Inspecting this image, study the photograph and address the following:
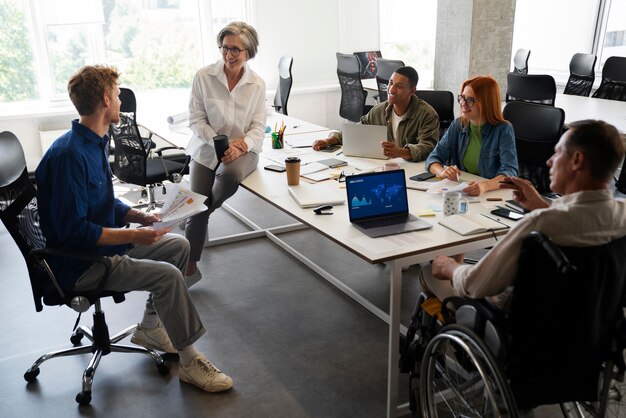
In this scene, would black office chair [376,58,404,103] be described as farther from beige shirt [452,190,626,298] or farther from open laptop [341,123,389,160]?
beige shirt [452,190,626,298]

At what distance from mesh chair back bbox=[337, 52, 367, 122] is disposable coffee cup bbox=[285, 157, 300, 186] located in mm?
3470

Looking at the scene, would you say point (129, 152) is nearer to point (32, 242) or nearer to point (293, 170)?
point (293, 170)

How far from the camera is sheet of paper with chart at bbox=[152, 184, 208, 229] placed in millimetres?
2723

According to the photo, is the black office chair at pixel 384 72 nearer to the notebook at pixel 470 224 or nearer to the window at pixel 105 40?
the window at pixel 105 40

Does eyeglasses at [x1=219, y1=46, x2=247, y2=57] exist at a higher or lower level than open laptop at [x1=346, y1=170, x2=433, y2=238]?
higher

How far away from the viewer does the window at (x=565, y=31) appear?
26.0 ft

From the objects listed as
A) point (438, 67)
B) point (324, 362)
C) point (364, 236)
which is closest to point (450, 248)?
point (364, 236)

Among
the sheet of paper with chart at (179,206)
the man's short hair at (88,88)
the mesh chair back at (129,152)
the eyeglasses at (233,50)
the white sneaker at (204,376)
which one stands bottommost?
the white sneaker at (204,376)

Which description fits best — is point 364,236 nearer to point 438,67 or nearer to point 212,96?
point 212,96

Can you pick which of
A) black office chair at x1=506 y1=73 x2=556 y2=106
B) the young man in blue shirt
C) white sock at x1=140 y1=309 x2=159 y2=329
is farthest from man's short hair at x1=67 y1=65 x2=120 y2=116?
black office chair at x1=506 y1=73 x2=556 y2=106

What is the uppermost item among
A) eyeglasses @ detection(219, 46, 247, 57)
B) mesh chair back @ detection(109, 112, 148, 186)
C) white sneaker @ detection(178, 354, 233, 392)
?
eyeglasses @ detection(219, 46, 247, 57)

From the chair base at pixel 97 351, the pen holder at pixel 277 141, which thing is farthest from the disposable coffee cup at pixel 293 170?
the chair base at pixel 97 351

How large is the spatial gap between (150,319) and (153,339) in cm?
11

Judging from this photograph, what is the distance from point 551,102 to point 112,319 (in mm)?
3837
